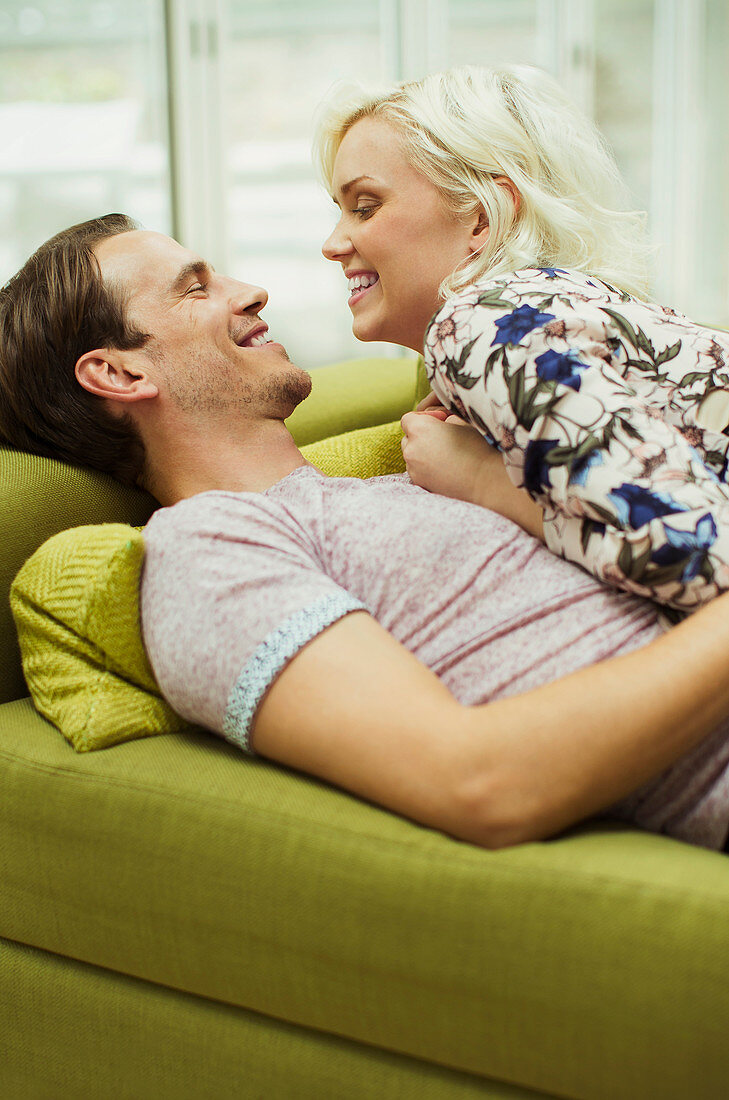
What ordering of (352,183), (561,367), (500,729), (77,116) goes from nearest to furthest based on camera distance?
(500,729) < (561,367) < (352,183) < (77,116)

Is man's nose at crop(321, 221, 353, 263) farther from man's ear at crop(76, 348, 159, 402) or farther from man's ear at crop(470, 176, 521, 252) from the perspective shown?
man's ear at crop(76, 348, 159, 402)

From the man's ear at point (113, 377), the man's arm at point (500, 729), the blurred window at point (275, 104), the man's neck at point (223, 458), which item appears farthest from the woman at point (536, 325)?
the blurred window at point (275, 104)

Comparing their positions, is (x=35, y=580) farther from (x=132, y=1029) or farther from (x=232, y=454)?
(x=132, y=1029)

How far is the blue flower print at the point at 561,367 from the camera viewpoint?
0.97 meters

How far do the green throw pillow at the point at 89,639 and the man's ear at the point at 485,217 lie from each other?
2.16 ft

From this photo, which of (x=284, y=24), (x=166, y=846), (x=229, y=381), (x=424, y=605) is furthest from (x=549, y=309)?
(x=284, y=24)

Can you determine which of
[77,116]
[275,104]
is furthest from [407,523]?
[275,104]

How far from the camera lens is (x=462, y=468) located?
1.19m

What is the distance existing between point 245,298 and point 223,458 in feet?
0.79

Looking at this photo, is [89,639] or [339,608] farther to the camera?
[89,639]

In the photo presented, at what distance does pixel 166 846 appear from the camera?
955 millimetres

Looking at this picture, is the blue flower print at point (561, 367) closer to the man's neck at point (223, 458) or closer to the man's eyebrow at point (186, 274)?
the man's neck at point (223, 458)

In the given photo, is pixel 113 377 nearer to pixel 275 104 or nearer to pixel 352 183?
pixel 352 183

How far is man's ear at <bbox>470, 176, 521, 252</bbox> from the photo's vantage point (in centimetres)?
142
